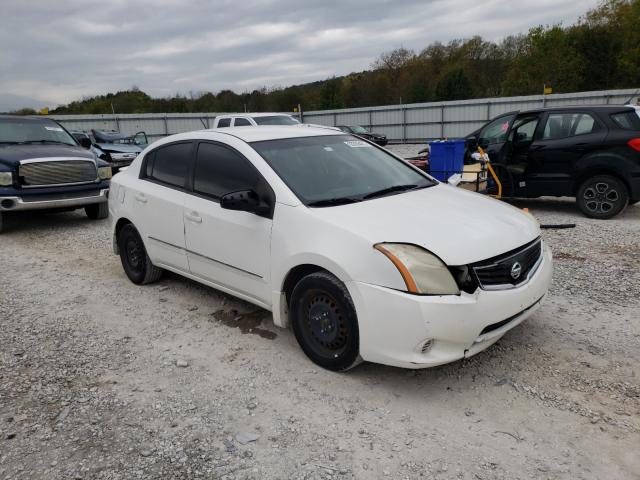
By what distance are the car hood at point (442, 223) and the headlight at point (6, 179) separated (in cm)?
695

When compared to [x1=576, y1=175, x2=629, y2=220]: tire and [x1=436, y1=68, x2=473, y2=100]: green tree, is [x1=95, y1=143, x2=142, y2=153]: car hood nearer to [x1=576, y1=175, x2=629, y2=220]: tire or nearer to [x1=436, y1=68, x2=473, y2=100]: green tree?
[x1=576, y1=175, x2=629, y2=220]: tire

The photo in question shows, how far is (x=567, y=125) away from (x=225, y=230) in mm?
6464

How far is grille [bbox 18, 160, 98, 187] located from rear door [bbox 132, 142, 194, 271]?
4.24m

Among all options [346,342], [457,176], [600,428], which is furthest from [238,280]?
[457,176]

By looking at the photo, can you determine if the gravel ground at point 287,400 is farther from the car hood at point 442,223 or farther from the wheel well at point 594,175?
the wheel well at point 594,175

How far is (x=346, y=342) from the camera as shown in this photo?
10.5ft

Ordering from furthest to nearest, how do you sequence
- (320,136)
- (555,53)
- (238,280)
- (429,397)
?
(555,53)
(320,136)
(238,280)
(429,397)

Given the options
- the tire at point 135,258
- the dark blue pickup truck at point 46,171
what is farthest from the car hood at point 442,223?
the dark blue pickup truck at point 46,171

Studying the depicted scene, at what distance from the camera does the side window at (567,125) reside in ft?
24.9

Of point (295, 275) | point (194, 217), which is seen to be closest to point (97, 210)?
point (194, 217)

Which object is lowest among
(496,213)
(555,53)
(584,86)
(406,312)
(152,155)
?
(406,312)

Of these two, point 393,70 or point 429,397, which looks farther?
point 393,70

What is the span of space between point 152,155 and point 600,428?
178 inches

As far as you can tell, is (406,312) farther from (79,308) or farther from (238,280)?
(79,308)
